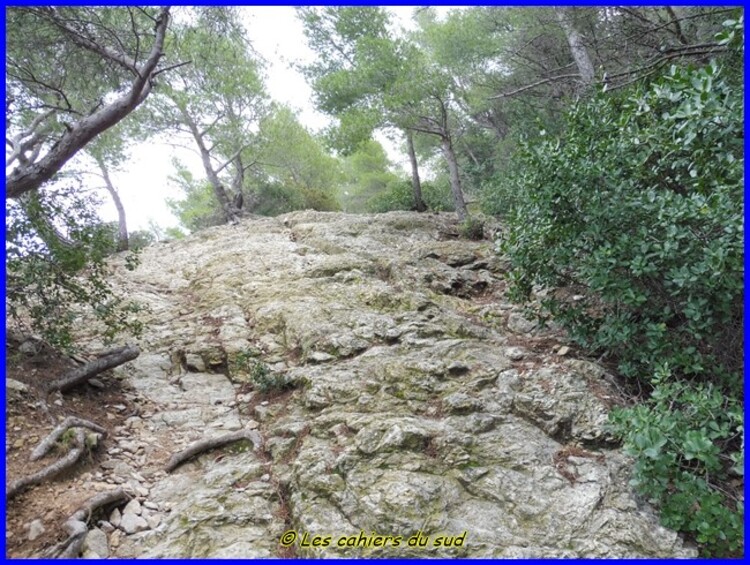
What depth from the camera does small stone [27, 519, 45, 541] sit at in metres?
2.99

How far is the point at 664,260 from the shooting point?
4098 millimetres

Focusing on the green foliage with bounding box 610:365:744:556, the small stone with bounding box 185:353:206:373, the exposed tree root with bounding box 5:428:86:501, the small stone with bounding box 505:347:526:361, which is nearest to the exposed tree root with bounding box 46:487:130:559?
the exposed tree root with bounding box 5:428:86:501

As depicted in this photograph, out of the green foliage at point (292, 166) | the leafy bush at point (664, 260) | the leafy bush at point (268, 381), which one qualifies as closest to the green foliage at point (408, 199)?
the green foliage at point (292, 166)

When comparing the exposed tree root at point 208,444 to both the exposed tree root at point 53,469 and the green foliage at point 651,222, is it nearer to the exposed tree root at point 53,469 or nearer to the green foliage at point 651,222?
the exposed tree root at point 53,469

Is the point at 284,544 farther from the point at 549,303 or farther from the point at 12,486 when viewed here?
the point at 549,303

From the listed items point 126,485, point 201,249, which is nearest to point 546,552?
point 126,485

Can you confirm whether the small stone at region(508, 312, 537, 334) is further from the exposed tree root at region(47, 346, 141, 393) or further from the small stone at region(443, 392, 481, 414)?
the exposed tree root at region(47, 346, 141, 393)

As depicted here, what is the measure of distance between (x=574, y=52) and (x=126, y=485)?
1058cm

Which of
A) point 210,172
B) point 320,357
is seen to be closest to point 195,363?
point 320,357

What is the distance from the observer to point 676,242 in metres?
3.88

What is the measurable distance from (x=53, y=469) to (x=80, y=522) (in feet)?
2.43

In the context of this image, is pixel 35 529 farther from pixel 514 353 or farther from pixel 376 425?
pixel 514 353

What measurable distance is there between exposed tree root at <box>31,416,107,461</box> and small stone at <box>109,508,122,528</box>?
878mm

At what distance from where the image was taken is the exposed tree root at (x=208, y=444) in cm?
404
